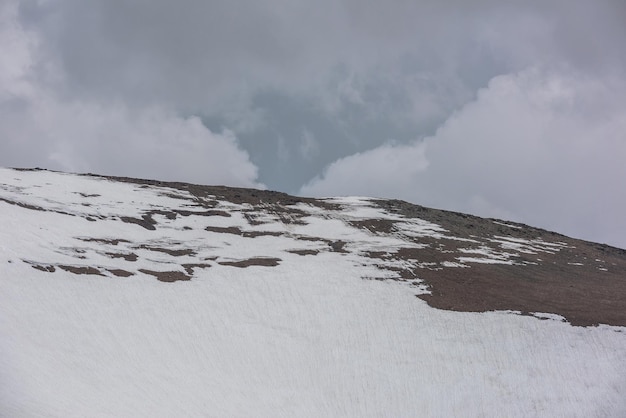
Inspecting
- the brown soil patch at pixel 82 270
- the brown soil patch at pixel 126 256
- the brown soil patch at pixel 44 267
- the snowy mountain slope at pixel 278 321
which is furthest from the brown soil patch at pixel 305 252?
the brown soil patch at pixel 44 267

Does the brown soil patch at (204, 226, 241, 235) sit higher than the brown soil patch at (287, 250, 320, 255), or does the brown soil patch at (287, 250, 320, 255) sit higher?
the brown soil patch at (204, 226, 241, 235)

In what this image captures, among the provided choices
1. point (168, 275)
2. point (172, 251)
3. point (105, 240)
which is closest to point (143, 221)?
point (105, 240)

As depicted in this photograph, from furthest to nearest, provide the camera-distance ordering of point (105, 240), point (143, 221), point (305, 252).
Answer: point (143, 221) → point (305, 252) → point (105, 240)

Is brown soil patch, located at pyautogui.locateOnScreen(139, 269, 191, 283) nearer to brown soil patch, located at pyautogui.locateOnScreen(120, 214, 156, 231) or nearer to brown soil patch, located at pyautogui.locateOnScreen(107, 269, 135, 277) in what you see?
brown soil patch, located at pyautogui.locateOnScreen(107, 269, 135, 277)

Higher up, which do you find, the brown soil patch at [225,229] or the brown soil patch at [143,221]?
the brown soil patch at [225,229]

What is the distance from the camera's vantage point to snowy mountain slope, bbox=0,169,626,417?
1112 inches

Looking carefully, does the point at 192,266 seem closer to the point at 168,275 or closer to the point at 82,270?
the point at 168,275

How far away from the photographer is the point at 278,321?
121 feet

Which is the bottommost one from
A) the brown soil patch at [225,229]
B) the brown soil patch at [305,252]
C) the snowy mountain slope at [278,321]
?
the snowy mountain slope at [278,321]

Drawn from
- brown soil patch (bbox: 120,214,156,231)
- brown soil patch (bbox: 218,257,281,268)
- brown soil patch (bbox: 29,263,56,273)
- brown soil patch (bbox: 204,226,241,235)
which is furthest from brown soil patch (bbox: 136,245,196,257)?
brown soil patch (bbox: 29,263,56,273)

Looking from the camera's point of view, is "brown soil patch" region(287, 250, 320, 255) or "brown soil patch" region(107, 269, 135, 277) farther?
"brown soil patch" region(287, 250, 320, 255)

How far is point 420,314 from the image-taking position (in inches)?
1505

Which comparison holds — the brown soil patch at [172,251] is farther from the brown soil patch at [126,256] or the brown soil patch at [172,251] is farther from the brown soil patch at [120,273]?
the brown soil patch at [120,273]

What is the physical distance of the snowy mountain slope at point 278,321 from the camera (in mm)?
28234
